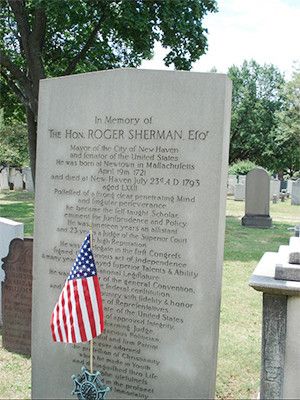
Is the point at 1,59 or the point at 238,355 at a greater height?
the point at 1,59

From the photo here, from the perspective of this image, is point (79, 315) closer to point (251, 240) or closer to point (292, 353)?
point (292, 353)

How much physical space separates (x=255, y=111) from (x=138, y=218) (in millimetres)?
46058

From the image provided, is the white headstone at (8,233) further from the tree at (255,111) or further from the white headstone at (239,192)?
the tree at (255,111)

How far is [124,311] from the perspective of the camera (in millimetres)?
3684

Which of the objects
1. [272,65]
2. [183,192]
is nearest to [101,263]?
[183,192]

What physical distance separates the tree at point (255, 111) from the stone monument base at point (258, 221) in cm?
3255

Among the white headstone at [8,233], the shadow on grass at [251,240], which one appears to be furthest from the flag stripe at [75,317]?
the shadow on grass at [251,240]

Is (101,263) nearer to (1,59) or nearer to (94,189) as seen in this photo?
(94,189)

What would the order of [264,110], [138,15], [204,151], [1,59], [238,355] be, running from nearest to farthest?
[204,151] → [238,355] → [138,15] → [1,59] → [264,110]

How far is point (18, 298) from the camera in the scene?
4957 millimetres

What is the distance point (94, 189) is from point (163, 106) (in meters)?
0.85

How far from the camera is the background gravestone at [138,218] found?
3.37 metres

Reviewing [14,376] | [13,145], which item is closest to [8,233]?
[14,376]

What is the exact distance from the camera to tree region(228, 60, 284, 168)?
46.9 meters
